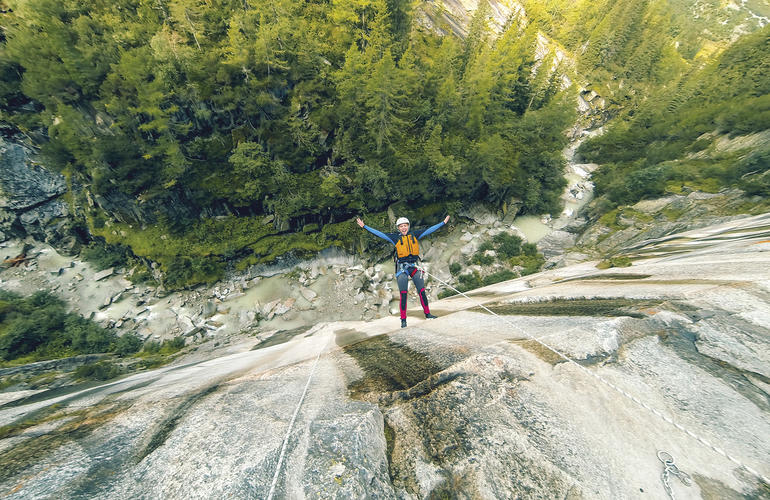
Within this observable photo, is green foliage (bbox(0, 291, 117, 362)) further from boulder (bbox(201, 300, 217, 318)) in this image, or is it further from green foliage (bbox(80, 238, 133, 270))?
boulder (bbox(201, 300, 217, 318))

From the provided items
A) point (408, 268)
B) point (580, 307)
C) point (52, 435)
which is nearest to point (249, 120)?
point (408, 268)

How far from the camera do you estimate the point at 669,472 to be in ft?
7.95

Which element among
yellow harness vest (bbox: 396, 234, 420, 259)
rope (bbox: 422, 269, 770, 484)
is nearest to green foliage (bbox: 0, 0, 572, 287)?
yellow harness vest (bbox: 396, 234, 420, 259)

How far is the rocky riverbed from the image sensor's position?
246cm

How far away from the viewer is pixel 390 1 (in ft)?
83.4

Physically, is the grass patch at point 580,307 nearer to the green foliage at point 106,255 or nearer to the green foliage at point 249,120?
the green foliage at point 249,120

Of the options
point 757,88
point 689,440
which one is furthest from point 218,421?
point 757,88

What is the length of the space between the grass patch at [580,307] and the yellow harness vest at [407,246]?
2.45 metres

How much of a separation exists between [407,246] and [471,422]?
16.9 ft

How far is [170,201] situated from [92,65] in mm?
9164

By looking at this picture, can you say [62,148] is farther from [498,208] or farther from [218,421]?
[498,208]

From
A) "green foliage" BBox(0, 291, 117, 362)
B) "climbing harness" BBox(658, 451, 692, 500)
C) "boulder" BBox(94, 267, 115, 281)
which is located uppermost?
"boulder" BBox(94, 267, 115, 281)

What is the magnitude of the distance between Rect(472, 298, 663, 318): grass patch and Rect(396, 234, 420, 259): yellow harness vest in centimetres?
245

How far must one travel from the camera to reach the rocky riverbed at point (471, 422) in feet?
8.08
